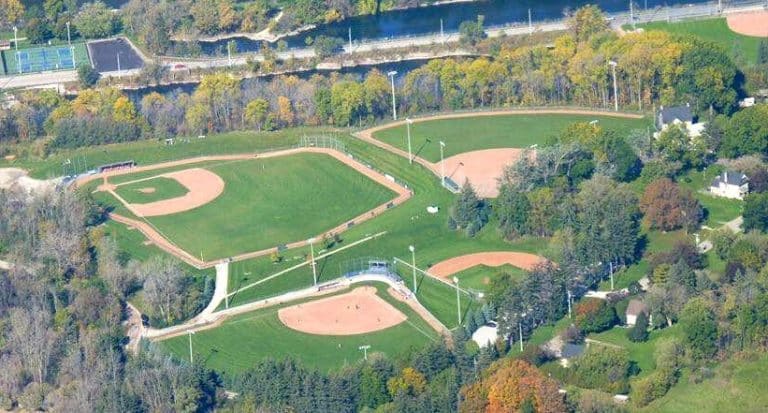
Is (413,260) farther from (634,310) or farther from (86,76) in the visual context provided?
(86,76)

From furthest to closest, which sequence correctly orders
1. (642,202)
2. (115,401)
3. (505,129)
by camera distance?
A: 1. (505,129)
2. (642,202)
3. (115,401)

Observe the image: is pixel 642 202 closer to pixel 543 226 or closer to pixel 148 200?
pixel 543 226

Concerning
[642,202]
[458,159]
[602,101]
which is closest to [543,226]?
[642,202]

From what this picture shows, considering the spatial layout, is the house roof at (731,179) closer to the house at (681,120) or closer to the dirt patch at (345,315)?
the house at (681,120)

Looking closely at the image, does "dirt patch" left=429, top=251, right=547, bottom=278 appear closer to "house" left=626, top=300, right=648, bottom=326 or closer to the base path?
the base path

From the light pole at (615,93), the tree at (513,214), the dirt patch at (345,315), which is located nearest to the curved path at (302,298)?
the dirt patch at (345,315)
